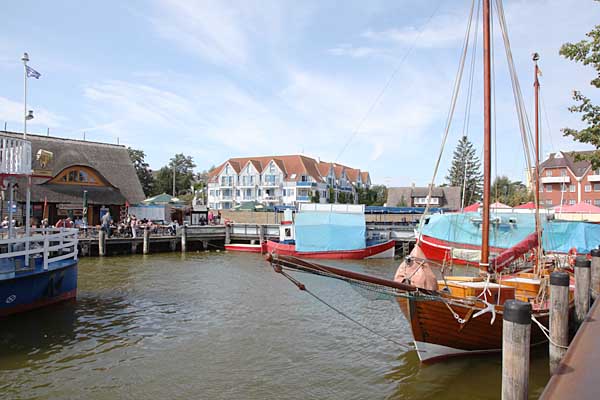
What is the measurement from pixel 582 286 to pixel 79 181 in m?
34.4

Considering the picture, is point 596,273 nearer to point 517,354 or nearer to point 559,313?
point 559,313

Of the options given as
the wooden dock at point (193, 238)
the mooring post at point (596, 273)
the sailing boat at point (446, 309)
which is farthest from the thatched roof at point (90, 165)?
the mooring post at point (596, 273)

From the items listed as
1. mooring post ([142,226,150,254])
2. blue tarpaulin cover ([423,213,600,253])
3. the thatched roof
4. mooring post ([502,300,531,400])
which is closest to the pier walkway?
mooring post ([502,300,531,400])

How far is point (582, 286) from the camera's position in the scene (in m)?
9.56

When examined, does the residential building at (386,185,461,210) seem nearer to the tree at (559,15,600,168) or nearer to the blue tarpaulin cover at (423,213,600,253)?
the blue tarpaulin cover at (423,213,600,253)

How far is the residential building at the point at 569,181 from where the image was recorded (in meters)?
61.3

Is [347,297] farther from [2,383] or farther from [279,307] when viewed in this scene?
[2,383]

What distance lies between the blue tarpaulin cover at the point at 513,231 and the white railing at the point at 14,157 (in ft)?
66.2

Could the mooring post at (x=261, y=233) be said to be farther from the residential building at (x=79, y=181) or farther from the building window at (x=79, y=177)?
the building window at (x=79, y=177)

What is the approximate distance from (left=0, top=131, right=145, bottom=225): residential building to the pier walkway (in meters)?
31.3

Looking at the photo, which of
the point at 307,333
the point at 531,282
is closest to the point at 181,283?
the point at 307,333

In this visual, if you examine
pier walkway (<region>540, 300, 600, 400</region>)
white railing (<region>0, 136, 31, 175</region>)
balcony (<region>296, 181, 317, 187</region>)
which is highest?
balcony (<region>296, 181, 317, 187</region>)

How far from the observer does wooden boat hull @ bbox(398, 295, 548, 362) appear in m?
8.60

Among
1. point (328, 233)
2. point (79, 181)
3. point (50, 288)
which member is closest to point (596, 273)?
point (50, 288)
